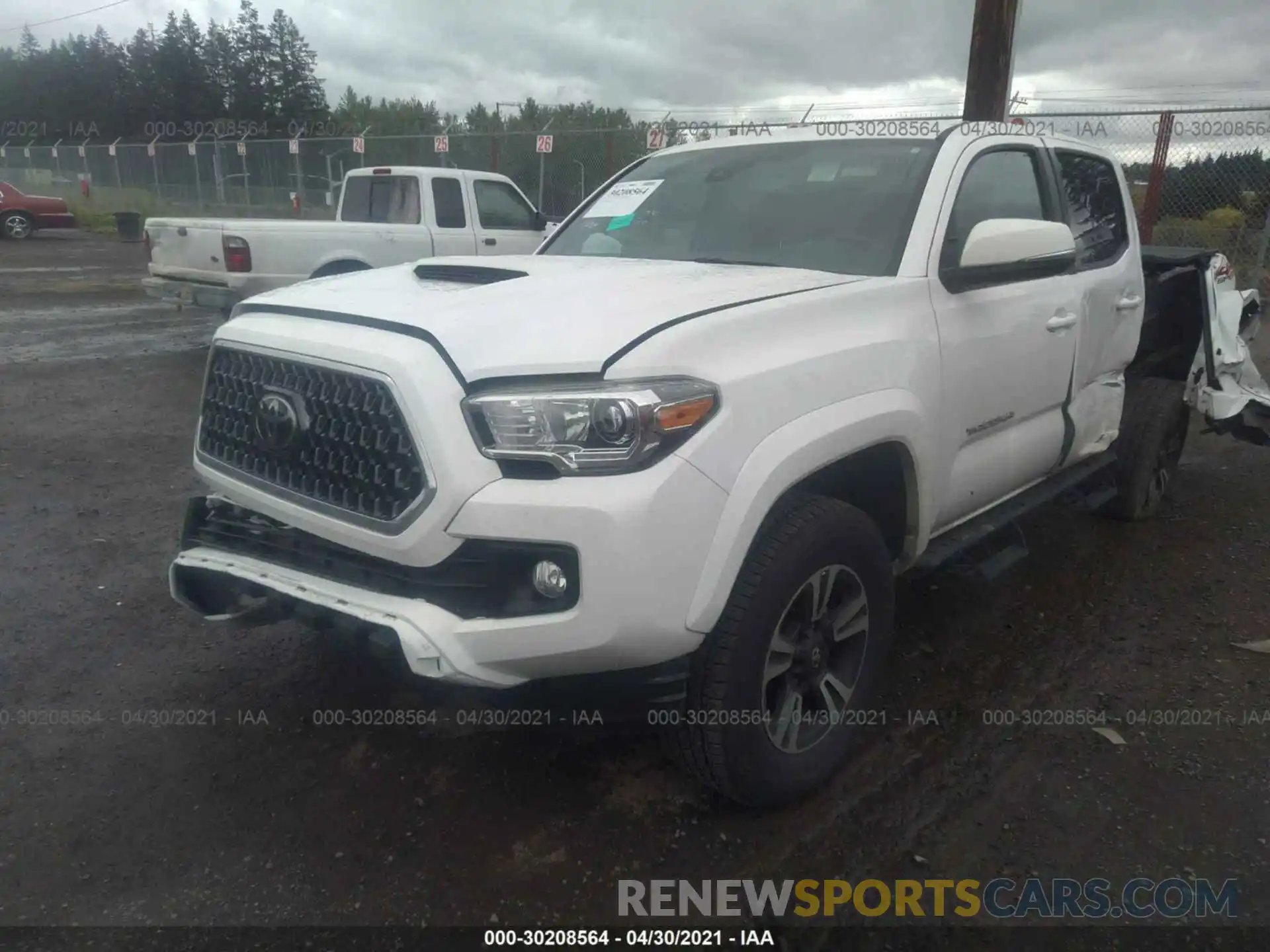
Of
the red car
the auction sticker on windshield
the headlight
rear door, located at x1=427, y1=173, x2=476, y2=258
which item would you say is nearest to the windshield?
the auction sticker on windshield

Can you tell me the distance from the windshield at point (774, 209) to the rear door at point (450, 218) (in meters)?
6.19

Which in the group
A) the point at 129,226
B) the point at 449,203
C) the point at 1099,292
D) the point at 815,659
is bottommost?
the point at 815,659

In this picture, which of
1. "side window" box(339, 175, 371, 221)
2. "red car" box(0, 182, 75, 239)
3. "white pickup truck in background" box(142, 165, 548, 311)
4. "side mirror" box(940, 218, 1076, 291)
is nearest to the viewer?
"side mirror" box(940, 218, 1076, 291)

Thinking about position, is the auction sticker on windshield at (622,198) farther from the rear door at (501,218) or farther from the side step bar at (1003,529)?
the rear door at (501,218)

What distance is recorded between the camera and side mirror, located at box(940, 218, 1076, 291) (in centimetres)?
305

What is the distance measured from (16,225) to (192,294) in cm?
1816

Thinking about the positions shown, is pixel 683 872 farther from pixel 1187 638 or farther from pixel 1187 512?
pixel 1187 512

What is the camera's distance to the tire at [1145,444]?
16.2 ft

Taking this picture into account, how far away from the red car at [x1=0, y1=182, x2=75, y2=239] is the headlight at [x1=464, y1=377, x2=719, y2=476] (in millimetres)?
25539

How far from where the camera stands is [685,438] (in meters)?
2.28

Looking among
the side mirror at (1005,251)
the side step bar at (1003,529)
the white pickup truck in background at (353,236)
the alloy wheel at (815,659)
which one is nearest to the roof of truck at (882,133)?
the side mirror at (1005,251)

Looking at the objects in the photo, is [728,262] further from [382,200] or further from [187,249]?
[382,200]

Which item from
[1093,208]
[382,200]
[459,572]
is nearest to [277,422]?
[459,572]

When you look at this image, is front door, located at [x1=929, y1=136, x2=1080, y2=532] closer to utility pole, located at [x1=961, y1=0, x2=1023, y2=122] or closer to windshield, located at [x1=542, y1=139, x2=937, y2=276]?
windshield, located at [x1=542, y1=139, x2=937, y2=276]
